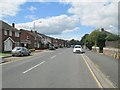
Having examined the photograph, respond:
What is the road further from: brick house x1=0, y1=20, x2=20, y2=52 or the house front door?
the house front door

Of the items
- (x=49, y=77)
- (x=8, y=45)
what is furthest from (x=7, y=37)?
(x=49, y=77)

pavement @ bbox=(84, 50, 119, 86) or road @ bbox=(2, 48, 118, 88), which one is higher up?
pavement @ bbox=(84, 50, 119, 86)

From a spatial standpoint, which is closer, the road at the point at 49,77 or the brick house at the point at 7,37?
the road at the point at 49,77

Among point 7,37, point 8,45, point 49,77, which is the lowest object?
point 49,77

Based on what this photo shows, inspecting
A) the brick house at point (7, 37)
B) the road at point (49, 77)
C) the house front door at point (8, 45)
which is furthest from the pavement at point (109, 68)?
the house front door at point (8, 45)

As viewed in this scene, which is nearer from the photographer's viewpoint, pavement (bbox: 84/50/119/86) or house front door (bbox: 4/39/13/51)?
pavement (bbox: 84/50/119/86)

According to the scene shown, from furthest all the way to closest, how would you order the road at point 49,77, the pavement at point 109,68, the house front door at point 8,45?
the house front door at point 8,45 → the pavement at point 109,68 → the road at point 49,77

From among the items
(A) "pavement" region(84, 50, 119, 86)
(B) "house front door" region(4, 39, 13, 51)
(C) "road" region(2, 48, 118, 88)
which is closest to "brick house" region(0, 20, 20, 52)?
(B) "house front door" region(4, 39, 13, 51)

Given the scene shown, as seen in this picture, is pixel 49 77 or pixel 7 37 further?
pixel 7 37

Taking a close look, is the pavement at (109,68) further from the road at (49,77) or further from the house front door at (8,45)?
the house front door at (8,45)

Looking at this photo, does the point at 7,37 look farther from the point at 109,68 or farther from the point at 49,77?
the point at 49,77

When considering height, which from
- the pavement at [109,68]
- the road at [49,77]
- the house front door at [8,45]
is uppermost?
the house front door at [8,45]

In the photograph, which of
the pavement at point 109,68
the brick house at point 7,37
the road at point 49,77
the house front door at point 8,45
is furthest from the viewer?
the house front door at point 8,45

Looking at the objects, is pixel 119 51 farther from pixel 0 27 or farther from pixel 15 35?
pixel 15 35
